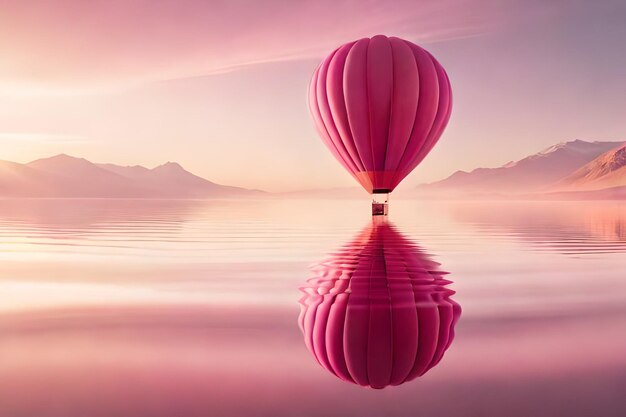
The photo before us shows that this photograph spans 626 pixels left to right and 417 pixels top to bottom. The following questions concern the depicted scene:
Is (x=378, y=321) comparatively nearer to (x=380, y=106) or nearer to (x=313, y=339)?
(x=313, y=339)

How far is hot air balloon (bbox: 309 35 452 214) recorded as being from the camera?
2303cm

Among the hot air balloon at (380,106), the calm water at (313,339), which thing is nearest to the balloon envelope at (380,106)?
the hot air balloon at (380,106)

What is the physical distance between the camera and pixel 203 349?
186 inches

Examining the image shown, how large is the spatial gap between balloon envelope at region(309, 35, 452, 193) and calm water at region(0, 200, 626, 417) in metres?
13.3

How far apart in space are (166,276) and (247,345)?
14.4 ft

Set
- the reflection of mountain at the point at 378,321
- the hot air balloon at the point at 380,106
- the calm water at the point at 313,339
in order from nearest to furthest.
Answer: the calm water at the point at 313,339
the reflection of mountain at the point at 378,321
the hot air balloon at the point at 380,106

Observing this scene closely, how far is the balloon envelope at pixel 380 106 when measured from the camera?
23.0 metres

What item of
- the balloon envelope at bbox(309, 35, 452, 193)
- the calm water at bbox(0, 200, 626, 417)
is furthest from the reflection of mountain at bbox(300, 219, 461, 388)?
the balloon envelope at bbox(309, 35, 452, 193)

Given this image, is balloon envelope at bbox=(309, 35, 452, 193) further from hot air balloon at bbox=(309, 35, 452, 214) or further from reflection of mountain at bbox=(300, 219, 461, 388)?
reflection of mountain at bbox=(300, 219, 461, 388)

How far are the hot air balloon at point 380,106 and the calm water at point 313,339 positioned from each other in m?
13.3

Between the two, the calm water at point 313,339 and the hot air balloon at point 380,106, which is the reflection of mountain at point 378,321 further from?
the hot air balloon at point 380,106

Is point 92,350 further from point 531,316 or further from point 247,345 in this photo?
point 531,316

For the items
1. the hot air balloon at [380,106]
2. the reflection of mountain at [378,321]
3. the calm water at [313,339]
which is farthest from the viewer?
the hot air balloon at [380,106]

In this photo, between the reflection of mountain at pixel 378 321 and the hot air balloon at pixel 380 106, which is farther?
the hot air balloon at pixel 380 106
